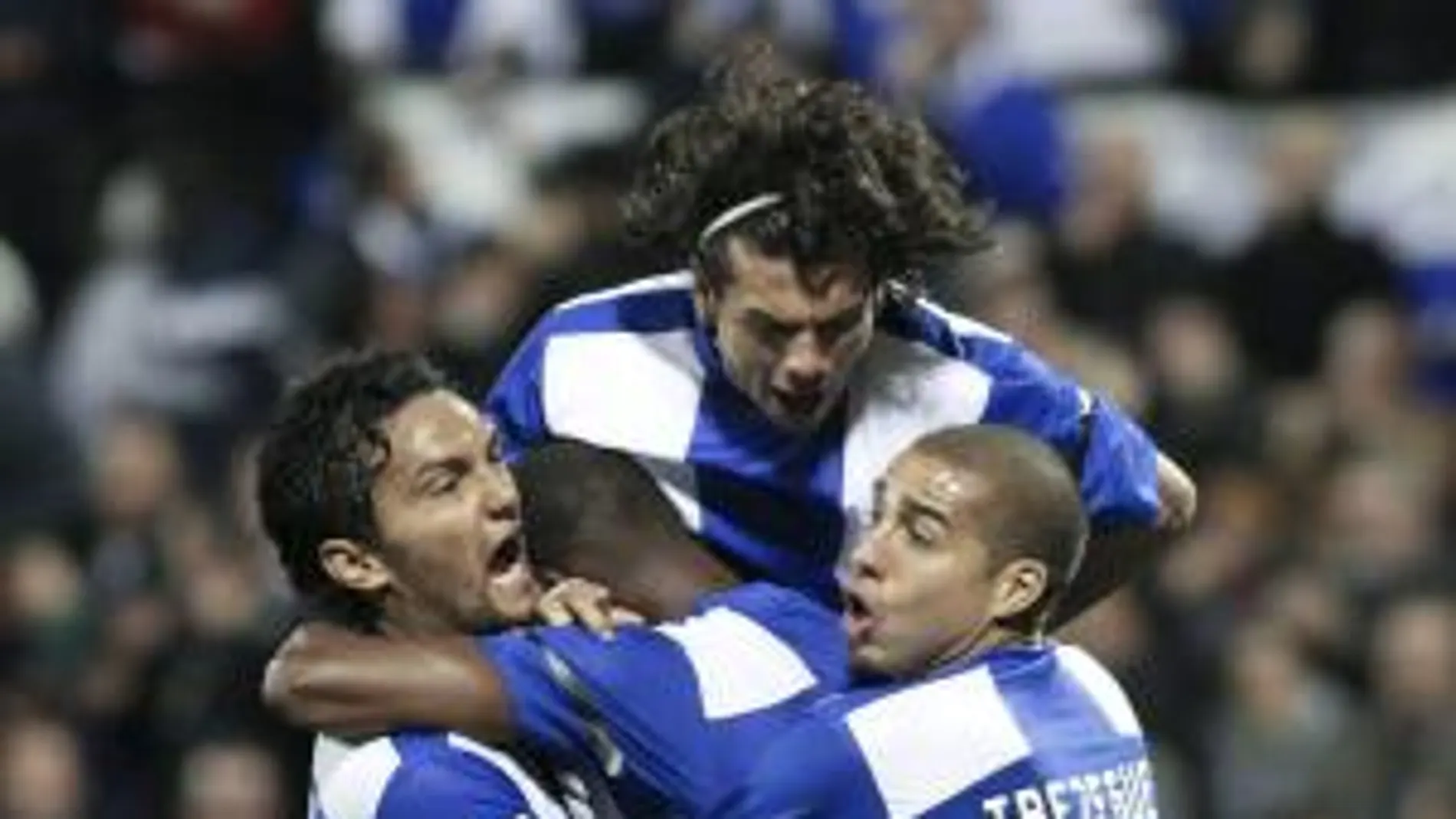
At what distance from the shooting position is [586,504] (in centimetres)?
591

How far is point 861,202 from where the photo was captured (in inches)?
229

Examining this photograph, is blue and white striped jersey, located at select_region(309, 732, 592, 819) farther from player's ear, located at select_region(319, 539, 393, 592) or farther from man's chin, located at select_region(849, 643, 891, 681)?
man's chin, located at select_region(849, 643, 891, 681)

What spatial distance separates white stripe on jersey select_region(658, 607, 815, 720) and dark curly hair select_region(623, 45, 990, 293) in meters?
0.45

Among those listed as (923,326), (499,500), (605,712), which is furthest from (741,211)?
(605,712)

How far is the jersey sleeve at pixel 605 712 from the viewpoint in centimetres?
557

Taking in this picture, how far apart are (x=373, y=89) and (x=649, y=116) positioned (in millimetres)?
2081

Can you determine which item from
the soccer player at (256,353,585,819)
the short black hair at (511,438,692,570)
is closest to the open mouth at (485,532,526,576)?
the soccer player at (256,353,585,819)

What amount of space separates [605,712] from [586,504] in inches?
16.2

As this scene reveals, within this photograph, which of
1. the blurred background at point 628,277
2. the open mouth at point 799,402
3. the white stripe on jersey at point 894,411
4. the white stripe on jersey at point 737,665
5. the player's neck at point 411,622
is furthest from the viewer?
the blurred background at point 628,277

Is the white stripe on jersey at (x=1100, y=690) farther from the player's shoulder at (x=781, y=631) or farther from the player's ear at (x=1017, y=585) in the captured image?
the player's shoulder at (x=781, y=631)

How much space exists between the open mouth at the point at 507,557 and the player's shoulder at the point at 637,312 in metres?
0.42

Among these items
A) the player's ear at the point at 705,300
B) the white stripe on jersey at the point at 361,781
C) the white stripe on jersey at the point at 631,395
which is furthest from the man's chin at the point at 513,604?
the player's ear at the point at 705,300

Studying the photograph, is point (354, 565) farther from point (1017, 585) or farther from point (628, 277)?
point (628, 277)

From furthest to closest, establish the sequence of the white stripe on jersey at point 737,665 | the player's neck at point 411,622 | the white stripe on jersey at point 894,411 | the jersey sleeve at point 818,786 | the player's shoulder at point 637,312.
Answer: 1. the player's shoulder at point 637,312
2. the white stripe on jersey at point 894,411
3. the player's neck at point 411,622
4. the white stripe on jersey at point 737,665
5. the jersey sleeve at point 818,786
